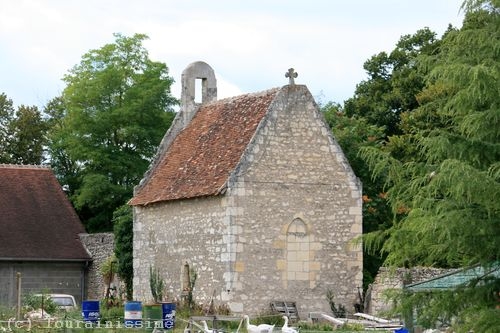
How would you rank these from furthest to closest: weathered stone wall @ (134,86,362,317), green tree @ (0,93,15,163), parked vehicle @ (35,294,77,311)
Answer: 1. green tree @ (0,93,15,163)
2. parked vehicle @ (35,294,77,311)
3. weathered stone wall @ (134,86,362,317)

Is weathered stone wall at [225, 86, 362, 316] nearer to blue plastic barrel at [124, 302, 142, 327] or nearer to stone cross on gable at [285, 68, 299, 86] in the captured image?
stone cross on gable at [285, 68, 299, 86]

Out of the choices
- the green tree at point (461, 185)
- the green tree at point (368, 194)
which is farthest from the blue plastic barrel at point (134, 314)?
the green tree at point (368, 194)

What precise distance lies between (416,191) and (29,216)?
27.8 m

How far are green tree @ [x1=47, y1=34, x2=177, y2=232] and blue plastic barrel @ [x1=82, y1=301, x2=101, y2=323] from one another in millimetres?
20578

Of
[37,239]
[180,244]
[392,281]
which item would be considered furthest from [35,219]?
[392,281]

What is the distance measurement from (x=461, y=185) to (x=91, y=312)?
14.1 m

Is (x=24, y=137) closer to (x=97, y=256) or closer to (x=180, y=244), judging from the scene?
(x=97, y=256)

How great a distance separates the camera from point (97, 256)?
43500mm

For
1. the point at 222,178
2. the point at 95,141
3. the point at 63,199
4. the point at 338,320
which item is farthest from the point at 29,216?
the point at 338,320

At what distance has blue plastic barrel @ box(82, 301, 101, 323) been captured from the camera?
28797mm

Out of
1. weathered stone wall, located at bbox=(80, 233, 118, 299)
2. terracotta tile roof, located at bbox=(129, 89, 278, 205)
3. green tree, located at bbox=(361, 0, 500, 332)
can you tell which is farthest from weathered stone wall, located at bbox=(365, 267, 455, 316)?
weathered stone wall, located at bbox=(80, 233, 118, 299)

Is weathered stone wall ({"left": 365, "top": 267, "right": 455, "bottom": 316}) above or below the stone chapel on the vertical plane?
below

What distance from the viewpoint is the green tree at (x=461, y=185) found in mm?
17875

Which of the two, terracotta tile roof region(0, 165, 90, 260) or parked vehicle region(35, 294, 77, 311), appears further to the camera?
terracotta tile roof region(0, 165, 90, 260)
